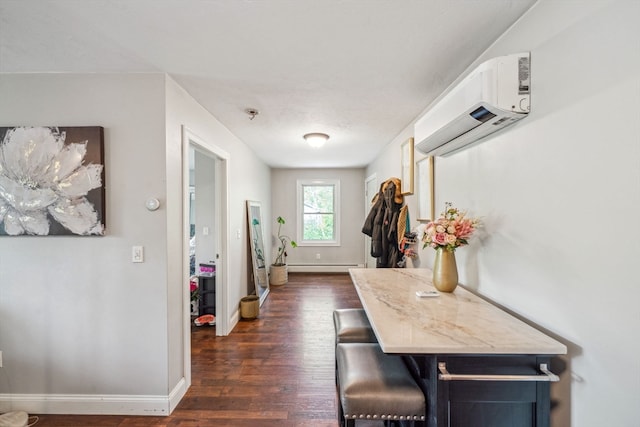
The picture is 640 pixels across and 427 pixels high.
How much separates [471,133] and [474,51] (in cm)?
48

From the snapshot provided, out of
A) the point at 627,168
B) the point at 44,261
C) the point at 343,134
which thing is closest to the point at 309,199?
the point at 343,134

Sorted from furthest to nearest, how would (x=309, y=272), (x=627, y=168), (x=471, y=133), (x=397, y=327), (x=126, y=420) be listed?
(x=309, y=272) → (x=126, y=420) → (x=471, y=133) → (x=397, y=327) → (x=627, y=168)

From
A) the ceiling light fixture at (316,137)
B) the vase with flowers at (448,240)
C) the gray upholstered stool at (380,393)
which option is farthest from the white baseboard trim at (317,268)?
the gray upholstered stool at (380,393)

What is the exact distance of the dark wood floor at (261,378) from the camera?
5.67 feet

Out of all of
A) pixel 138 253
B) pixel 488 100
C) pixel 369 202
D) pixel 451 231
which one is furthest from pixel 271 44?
pixel 369 202

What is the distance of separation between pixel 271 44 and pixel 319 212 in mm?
4552

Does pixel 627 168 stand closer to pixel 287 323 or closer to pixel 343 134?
pixel 343 134

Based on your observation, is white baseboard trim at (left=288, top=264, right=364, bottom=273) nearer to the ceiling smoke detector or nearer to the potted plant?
the potted plant

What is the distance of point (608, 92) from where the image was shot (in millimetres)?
844

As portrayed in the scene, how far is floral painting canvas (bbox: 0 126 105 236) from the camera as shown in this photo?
1727 millimetres

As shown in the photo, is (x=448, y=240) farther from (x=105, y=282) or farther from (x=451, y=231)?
(x=105, y=282)

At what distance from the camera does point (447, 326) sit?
43.9 inches

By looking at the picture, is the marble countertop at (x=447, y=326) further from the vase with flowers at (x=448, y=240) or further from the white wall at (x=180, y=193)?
the white wall at (x=180, y=193)

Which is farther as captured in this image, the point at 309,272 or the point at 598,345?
the point at 309,272
